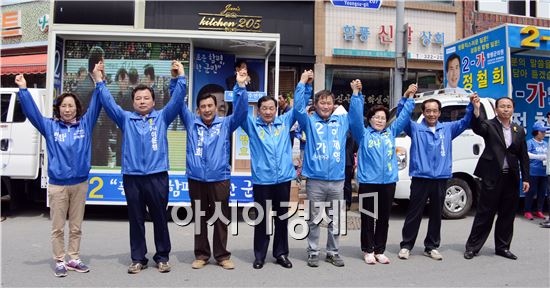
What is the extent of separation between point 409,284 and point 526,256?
1.99 metres

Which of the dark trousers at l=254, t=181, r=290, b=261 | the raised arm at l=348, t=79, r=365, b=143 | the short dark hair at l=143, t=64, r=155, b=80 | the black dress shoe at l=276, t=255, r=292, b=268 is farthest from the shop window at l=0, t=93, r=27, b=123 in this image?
the raised arm at l=348, t=79, r=365, b=143

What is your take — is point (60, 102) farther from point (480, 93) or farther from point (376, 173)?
point (480, 93)

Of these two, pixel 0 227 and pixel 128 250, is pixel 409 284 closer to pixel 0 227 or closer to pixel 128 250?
pixel 128 250

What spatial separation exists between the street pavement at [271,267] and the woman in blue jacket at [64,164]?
30 cm

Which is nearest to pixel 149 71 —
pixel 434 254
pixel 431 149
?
pixel 431 149

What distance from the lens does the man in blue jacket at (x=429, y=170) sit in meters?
5.21

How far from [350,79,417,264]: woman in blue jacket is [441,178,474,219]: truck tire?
2823mm

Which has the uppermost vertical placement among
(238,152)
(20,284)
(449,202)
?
(238,152)

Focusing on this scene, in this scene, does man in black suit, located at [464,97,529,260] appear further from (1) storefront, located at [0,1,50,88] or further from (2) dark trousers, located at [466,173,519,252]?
(1) storefront, located at [0,1,50,88]

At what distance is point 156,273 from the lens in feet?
15.1

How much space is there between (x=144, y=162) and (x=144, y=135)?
262mm

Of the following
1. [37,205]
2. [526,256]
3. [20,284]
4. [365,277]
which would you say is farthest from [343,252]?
[37,205]

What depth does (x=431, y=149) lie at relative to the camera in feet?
17.1

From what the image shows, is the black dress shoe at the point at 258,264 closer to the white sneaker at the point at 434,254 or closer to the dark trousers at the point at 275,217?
the dark trousers at the point at 275,217
